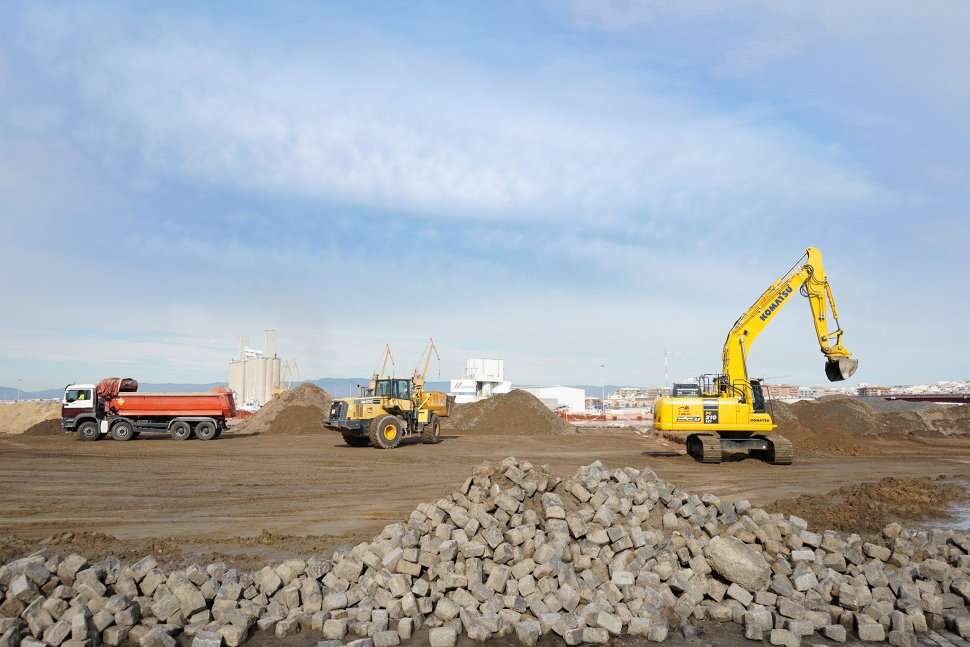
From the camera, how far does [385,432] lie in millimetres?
24375

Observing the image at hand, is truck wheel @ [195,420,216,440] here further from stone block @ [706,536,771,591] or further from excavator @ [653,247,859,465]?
stone block @ [706,536,771,591]

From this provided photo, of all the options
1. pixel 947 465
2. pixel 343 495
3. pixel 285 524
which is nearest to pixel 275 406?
pixel 343 495

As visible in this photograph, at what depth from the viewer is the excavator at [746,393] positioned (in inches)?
756

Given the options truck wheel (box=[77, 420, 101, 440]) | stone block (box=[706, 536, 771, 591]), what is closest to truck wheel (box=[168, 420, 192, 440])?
truck wheel (box=[77, 420, 101, 440])

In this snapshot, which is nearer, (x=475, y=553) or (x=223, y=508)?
(x=475, y=553)

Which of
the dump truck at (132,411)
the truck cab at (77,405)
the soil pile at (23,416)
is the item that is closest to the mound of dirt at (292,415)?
the dump truck at (132,411)

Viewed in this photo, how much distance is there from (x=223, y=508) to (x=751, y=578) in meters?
9.76

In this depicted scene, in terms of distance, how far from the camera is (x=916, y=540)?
909 centimetres

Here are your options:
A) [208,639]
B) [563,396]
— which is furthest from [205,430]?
[563,396]

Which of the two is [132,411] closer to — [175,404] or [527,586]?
[175,404]

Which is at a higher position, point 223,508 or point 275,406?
point 275,406

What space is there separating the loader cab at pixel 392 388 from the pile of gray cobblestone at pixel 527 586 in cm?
1644

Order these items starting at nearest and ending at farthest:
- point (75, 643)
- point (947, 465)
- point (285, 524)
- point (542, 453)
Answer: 1. point (75, 643)
2. point (285, 524)
3. point (947, 465)
4. point (542, 453)

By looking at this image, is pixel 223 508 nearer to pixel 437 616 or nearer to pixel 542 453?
pixel 437 616
